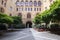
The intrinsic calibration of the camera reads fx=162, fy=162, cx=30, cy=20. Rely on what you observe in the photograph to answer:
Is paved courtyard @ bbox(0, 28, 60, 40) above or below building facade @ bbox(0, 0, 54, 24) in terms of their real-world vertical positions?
below

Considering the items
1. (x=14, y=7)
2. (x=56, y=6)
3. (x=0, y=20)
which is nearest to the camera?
(x=56, y=6)

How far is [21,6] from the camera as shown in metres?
90.4

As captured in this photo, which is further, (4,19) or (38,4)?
(38,4)

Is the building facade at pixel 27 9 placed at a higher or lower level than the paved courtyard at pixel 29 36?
higher

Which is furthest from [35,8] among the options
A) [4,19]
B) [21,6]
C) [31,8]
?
[4,19]

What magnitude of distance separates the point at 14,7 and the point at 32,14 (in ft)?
35.0

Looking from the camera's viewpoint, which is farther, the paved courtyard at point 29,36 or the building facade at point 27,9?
the building facade at point 27,9

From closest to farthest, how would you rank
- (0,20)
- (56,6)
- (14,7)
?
(56,6) → (0,20) → (14,7)

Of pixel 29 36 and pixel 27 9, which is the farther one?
pixel 27 9

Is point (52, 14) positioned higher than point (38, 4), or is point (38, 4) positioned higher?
point (38, 4)

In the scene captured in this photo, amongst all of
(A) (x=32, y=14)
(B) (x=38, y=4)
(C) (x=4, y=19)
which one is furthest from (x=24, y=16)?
(C) (x=4, y=19)

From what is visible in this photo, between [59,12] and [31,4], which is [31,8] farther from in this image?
[59,12]

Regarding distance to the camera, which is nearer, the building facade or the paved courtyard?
the paved courtyard

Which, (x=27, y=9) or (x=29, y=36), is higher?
(x=27, y=9)
